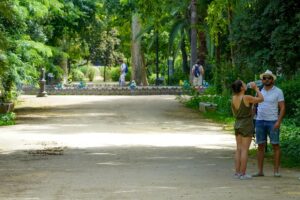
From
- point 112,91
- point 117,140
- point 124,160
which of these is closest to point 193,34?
point 112,91

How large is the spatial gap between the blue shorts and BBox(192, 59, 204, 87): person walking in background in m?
23.9

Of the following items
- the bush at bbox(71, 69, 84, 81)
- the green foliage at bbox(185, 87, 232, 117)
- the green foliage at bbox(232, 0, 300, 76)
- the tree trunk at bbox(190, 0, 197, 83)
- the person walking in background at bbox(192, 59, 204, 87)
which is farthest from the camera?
the bush at bbox(71, 69, 84, 81)

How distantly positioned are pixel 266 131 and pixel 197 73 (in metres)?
24.5

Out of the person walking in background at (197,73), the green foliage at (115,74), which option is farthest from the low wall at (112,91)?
the green foliage at (115,74)

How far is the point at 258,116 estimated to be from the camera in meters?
11.1

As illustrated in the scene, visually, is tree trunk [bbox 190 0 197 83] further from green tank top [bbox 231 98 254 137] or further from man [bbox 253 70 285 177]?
green tank top [bbox 231 98 254 137]

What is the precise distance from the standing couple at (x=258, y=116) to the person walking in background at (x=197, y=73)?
2390 cm

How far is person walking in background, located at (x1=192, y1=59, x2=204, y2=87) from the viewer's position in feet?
115

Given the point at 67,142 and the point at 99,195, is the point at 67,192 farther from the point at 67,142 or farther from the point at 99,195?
the point at 67,142

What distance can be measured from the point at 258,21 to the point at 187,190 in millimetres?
5835

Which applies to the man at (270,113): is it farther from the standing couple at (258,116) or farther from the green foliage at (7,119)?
the green foliage at (7,119)

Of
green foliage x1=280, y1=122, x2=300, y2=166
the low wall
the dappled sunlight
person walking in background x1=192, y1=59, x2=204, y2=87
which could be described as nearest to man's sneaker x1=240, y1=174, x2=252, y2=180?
green foliage x1=280, y1=122, x2=300, y2=166

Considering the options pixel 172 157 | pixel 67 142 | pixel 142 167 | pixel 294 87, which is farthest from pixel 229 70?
pixel 142 167

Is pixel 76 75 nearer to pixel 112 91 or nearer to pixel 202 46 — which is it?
pixel 112 91
